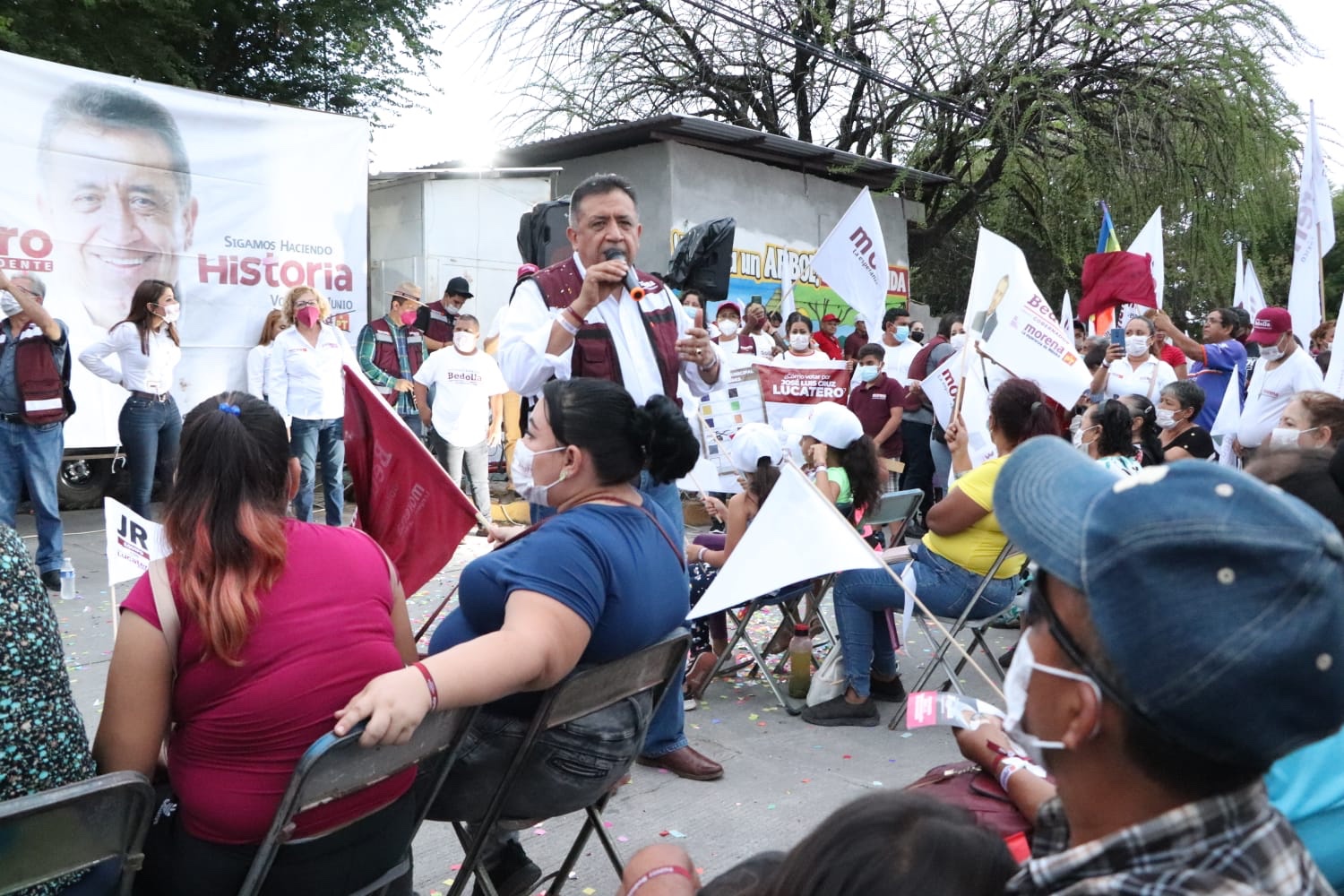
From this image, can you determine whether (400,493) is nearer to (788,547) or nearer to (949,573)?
(788,547)

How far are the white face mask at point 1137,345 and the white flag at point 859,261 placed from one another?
78.2 inches

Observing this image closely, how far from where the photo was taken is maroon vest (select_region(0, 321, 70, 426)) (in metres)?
6.11

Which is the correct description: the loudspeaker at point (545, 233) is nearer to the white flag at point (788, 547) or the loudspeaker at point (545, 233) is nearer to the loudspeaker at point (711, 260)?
the loudspeaker at point (711, 260)

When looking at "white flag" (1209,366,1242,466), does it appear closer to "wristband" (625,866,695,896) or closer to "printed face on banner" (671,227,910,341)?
"wristband" (625,866,695,896)

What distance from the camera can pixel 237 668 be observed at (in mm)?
1883

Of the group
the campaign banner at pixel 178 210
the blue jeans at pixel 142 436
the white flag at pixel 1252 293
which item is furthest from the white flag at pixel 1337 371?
the campaign banner at pixel 178 210

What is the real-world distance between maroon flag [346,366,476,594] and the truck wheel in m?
6.94

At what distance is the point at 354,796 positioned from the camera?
202 cm

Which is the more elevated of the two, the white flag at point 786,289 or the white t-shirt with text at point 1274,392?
the white flag at point 786,289

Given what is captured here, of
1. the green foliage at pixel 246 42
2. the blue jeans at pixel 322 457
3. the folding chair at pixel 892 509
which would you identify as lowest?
the blue jeans at pixel 322 457

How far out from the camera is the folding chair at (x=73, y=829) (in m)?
1.55

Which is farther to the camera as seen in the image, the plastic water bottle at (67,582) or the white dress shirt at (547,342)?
the plastic water bottle at (67,582)

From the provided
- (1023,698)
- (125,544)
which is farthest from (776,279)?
(1023,698)

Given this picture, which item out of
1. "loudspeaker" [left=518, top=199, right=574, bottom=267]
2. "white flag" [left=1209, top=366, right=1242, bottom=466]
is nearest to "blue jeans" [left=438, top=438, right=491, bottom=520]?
"loudspeaker" [left=518, top=199, right=574, bottom=267]
